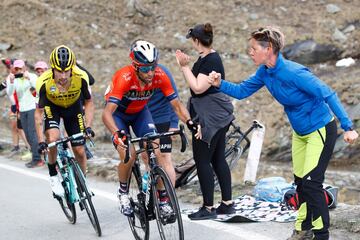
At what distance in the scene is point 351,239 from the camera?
560 centimetres

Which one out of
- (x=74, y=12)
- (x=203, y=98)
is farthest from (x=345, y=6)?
(x=203, y=98)

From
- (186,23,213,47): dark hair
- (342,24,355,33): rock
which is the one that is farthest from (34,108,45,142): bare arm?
(342,24,355,33): rock

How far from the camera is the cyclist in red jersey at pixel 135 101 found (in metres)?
5.46

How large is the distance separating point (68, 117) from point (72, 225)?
Answer: 138 centimetres

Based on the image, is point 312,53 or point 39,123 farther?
point 312,53

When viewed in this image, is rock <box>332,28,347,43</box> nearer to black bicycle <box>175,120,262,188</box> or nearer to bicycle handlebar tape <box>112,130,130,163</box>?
black bicycle <box>175,120,262,188</box>

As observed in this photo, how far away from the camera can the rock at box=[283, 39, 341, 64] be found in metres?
20.7

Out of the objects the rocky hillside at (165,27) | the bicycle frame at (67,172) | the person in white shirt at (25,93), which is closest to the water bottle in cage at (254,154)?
the bicycle frame at (67,172)

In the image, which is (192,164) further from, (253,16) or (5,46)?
(253,16)

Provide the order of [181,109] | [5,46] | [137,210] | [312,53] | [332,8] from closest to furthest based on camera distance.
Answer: [181,109] → [137,210] → [312,53] → [5,46] → [332,8]

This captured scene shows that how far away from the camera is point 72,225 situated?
22.9 ft

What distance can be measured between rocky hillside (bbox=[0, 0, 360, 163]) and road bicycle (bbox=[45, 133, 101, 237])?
38.9ft

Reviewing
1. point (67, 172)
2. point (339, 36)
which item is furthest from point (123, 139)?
point (339, 36)

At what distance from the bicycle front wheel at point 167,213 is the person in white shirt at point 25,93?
6.60m
